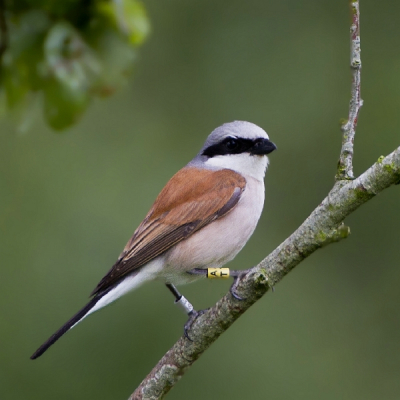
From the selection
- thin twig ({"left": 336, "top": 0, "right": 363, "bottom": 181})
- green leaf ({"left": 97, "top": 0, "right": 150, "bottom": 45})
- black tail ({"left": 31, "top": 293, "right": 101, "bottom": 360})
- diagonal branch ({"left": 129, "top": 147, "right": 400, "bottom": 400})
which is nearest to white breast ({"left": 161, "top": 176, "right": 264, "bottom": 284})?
black tail ({"left": 31, "top": 293, "right": 101, "bottom": 360})

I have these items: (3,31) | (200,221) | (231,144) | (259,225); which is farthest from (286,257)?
(259,225)

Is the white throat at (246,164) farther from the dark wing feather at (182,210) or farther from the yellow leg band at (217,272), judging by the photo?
the yellow leg band at (217,272)

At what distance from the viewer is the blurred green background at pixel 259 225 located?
5.15 meters

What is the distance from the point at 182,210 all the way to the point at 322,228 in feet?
4.66

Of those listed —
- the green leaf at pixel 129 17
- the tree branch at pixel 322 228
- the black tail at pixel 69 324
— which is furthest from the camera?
the black tail at pixel 69 324

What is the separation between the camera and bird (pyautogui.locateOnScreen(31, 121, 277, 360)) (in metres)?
3.42

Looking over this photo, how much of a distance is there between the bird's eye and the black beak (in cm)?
10

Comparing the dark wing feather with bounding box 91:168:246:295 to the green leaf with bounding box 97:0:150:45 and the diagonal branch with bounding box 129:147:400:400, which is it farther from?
the green leaf with bounding box 97:0:150:45

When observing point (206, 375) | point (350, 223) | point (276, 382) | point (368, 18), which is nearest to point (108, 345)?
point (206, 375)

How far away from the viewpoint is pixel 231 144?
379cm

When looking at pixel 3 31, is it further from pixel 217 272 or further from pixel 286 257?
pixel 217 272

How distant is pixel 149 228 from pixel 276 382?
2249 mm

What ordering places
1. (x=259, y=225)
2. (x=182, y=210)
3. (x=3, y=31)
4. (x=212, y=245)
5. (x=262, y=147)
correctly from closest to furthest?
1. (x=3, y=31)
2. (x=212, y=245)
3. (x=182, y=210)
4. (x=262, y=147)
5. (x=259, y=225)

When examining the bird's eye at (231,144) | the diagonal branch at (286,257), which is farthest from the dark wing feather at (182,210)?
the diagonal branch at (286,257)
